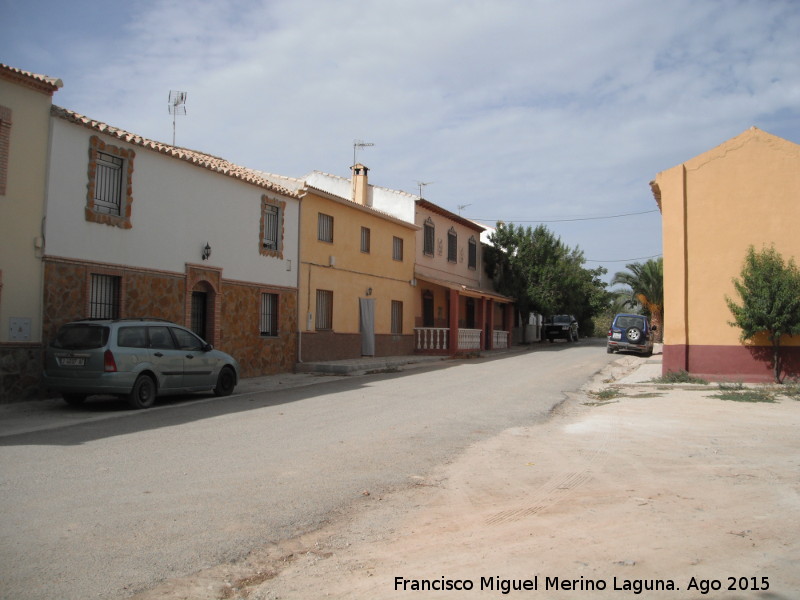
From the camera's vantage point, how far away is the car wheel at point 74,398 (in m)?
12.0

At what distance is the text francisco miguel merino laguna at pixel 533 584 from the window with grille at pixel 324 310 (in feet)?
60.9

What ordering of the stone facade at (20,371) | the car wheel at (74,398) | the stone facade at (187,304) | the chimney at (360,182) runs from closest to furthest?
the car wheel at (74,398), the stone facade at (20,371), the stone facade at (187,304), the chimney at (360,182)

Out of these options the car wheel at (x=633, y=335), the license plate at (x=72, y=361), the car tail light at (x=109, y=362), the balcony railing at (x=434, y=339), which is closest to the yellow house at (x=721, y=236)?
the car wheel at (x=633, y=335)

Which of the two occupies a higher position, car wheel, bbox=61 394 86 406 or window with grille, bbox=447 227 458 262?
window with grille, bbox=447 227 458 262

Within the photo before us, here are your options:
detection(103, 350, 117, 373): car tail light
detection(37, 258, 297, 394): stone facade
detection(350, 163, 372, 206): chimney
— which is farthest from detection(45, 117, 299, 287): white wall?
detection(350, 163, 372, 206): chimney

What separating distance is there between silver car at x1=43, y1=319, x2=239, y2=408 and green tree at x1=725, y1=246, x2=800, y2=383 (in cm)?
1270

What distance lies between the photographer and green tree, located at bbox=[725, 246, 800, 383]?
1536cm

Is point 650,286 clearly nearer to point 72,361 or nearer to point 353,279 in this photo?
point 353,279

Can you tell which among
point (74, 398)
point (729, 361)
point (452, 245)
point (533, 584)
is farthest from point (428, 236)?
point (533, 584)

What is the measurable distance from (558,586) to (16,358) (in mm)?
11734

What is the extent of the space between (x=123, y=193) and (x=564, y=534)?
13189mm

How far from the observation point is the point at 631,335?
28.7 m

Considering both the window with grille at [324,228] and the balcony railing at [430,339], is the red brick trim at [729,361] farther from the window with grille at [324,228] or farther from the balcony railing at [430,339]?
the balcony railing at [430,339]

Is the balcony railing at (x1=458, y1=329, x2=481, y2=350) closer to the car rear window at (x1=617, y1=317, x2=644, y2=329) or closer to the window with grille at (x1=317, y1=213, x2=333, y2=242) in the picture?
the car rear window at (x1=617, y1=317, x2=644, y2=329)
